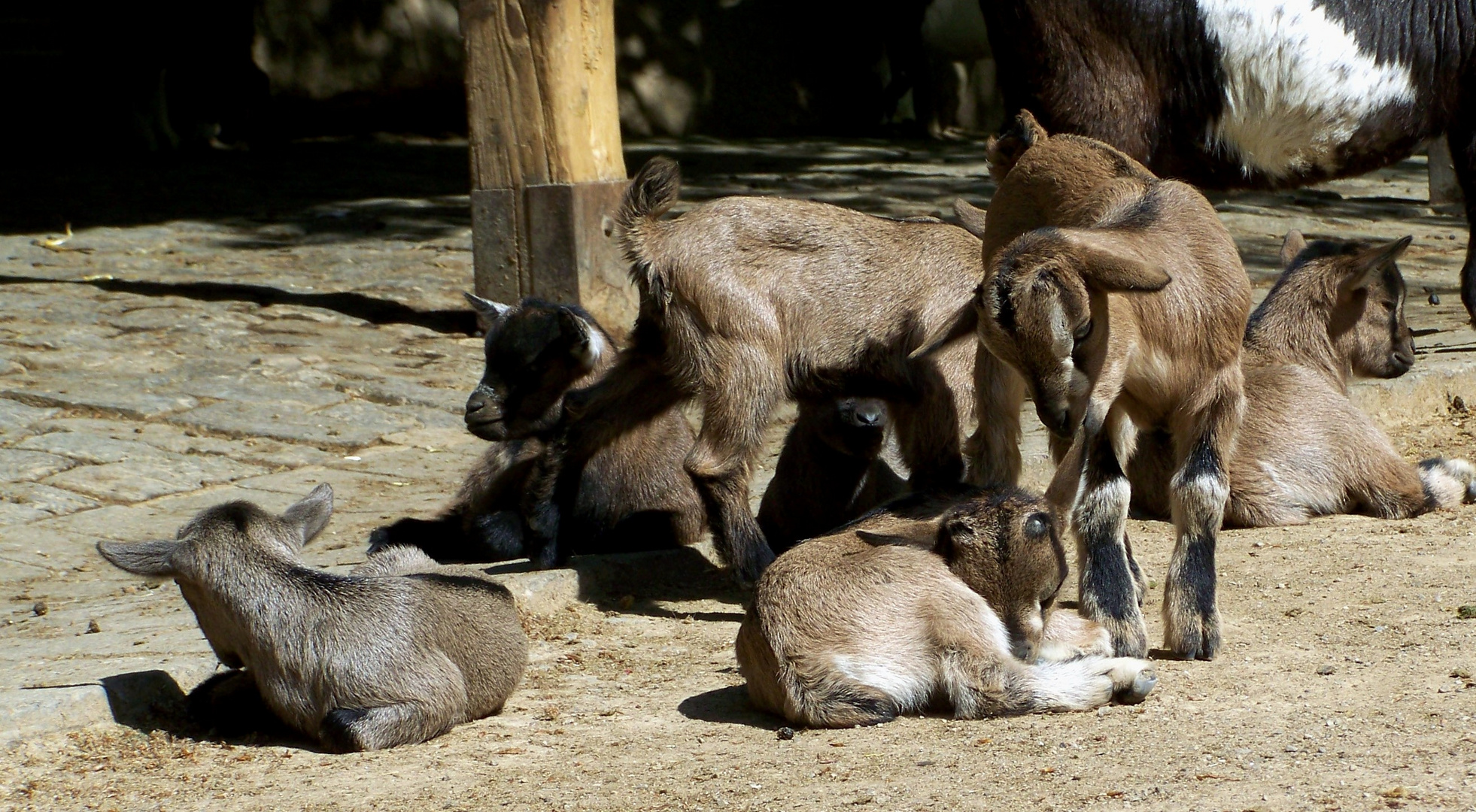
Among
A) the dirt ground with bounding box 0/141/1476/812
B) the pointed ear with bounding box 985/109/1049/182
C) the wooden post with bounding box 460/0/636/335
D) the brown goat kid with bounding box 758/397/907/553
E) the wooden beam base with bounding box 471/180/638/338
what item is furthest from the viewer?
the wooden beam base with bounding box 471/180/638/338

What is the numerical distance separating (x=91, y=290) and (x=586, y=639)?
627 centimetres

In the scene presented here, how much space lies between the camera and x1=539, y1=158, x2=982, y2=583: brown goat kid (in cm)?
516

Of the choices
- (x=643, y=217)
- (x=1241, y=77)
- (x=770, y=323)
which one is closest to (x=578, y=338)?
(x=643, y=217)

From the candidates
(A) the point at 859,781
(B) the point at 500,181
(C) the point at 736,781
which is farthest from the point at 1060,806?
(B) the point at 500,181

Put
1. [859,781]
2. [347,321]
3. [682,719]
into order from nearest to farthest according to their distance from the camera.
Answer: [859,781]
[682,719]
[347,321]

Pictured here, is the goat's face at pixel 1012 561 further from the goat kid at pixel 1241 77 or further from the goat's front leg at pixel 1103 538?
the goat kid at pixel 1241 77

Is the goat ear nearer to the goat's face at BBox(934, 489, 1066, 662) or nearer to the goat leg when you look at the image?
the goat leg

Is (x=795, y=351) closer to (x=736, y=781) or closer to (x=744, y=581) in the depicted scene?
(x=744, y=581)

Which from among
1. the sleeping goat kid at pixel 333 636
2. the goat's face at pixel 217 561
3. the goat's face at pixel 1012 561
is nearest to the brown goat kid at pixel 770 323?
the goat's face at pixel 1012 561

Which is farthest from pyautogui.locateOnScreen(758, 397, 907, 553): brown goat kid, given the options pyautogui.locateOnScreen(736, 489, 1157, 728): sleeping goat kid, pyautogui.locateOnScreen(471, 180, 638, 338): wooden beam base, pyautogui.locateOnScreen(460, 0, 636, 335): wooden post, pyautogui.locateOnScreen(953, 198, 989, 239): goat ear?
pyautogui.locateOnScreen(460, 0, 636, 335): wooden post

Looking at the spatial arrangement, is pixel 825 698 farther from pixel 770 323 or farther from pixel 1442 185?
pixel 1442 185

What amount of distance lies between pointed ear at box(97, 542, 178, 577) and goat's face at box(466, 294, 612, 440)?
1659 mm

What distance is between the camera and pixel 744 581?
5262mm

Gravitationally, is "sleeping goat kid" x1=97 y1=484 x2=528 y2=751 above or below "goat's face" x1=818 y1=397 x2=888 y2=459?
below
